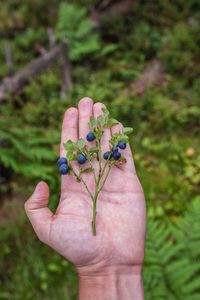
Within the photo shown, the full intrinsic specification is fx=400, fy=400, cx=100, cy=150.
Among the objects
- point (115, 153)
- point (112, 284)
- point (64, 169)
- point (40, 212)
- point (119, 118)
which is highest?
point (119, 118)

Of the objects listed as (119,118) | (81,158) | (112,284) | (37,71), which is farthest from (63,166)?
(37,71)

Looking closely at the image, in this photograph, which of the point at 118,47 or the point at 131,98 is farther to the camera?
the point at 118,47

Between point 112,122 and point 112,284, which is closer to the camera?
point 112,284

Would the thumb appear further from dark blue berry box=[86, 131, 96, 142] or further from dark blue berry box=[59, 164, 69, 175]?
dark blue berry box=[86, 131, 96, 142]

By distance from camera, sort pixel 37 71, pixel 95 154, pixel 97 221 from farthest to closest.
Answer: pixel 37 71 < pixel 95 154 < pixel 97 221

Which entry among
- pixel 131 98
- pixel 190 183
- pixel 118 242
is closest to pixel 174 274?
→ pixel 118 242

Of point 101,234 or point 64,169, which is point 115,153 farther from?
point 101,234

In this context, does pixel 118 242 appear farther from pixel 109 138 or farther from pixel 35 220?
pixel 109 138
